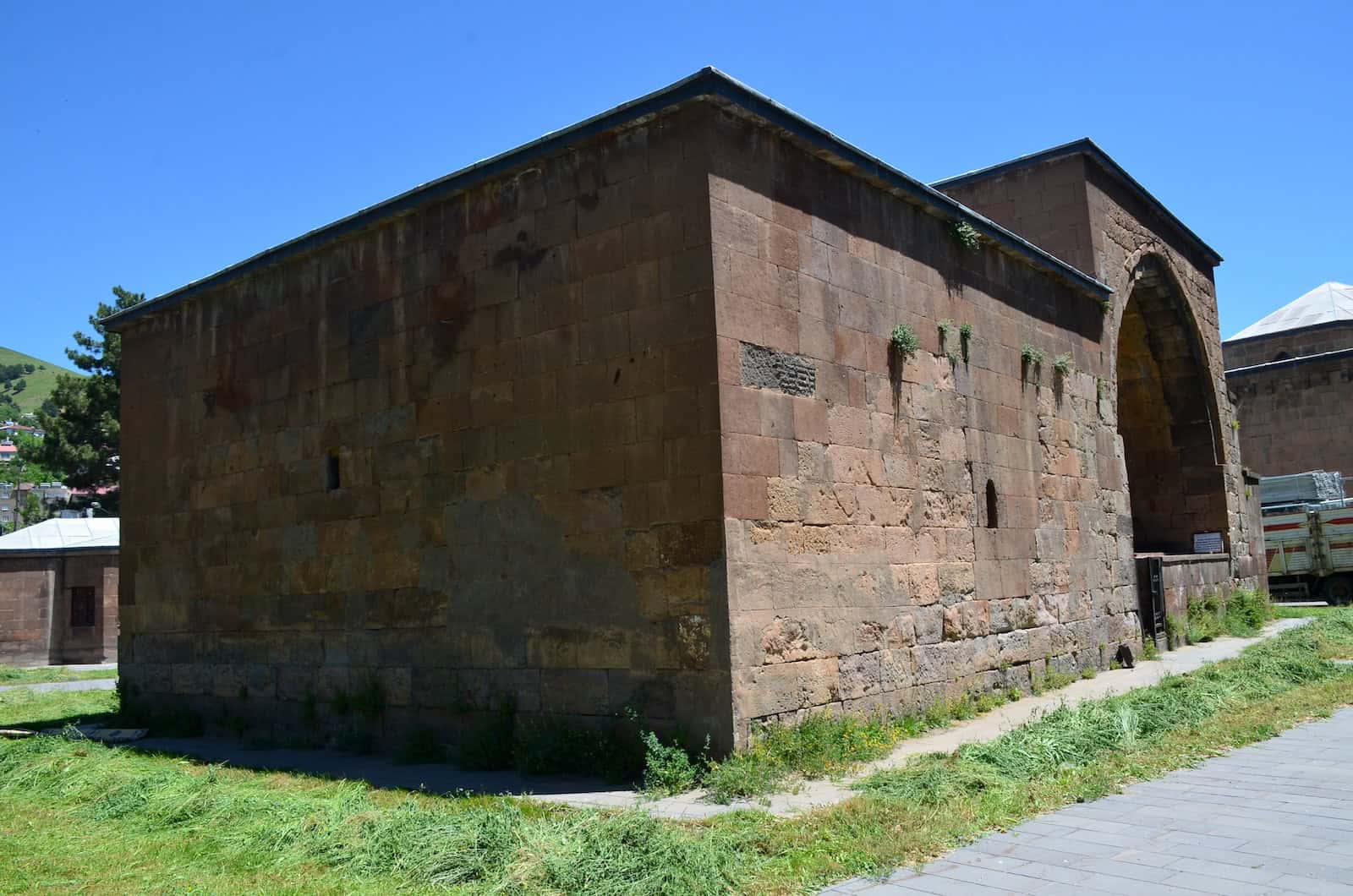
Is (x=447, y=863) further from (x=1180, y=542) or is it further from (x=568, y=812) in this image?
(x=1180, y=542)

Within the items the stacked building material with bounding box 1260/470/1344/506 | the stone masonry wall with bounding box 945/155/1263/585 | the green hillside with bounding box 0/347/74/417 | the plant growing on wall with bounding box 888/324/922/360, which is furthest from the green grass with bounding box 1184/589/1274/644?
the green hillside with bounding box 0/347/74/417

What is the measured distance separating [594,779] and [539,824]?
6.23ft

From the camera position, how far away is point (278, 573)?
11.9 m

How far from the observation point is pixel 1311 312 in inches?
1550

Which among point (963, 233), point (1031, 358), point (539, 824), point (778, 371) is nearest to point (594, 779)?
point (539, 824)

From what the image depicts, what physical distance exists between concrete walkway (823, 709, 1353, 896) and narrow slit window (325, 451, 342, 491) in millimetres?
7739

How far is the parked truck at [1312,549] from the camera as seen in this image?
80.2 ft

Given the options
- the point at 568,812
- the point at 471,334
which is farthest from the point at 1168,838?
the point at 471,334

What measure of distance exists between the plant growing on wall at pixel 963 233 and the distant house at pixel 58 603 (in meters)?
26.2

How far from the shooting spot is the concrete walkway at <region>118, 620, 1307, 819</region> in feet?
24.2

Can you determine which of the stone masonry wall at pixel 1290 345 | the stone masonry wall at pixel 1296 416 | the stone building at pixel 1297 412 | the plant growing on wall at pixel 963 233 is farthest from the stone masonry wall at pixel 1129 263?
the stone masonry wall at pixel 1290 345

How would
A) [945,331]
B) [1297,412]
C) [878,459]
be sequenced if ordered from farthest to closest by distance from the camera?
[1297,412], [945,331], [878,459]

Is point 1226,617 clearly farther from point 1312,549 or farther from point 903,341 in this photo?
point 903,341

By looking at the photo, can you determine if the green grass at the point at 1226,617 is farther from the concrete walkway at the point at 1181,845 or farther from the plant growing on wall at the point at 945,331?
the concrete walkway at the point at 1181,845
